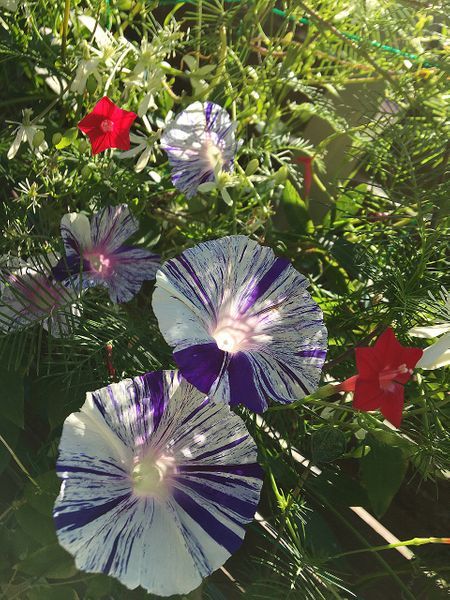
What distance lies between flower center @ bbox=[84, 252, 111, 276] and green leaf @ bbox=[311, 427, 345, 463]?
277mm

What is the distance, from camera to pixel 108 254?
711 millimetres

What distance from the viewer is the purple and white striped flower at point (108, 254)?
0.66 m

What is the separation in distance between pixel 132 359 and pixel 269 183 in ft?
1.09

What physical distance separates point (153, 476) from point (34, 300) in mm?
215

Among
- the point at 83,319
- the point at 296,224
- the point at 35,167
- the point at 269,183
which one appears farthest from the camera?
the point at 296,224

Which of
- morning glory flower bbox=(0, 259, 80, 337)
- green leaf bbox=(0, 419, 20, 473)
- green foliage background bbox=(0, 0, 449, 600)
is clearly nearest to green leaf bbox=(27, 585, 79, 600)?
green foliage background bbox=(0, 0, 449, 600)

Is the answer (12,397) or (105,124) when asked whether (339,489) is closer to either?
(12,397)

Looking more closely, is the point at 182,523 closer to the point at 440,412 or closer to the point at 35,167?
the point at 440,412

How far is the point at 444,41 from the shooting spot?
Answer: 0.67 meters

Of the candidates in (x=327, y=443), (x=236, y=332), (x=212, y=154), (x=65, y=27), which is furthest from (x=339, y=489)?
(x=65, y=27)

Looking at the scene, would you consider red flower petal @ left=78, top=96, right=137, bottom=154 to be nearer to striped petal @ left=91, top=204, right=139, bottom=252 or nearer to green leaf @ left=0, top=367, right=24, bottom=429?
striped petal @ left=91, top=204, right=139, bottom=252

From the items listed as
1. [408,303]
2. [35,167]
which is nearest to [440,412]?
[408,303]

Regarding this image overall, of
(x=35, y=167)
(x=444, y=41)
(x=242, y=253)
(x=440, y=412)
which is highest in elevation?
(x=35, y=167)

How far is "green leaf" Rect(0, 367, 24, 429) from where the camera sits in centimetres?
64
